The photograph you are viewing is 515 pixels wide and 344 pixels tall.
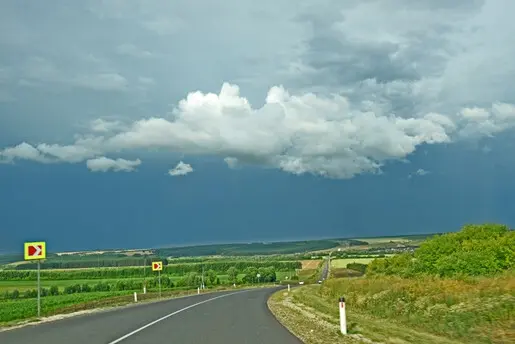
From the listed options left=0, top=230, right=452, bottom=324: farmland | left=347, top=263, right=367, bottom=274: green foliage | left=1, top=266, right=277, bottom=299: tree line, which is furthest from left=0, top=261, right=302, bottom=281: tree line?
left=347, top=263, right=367, bottom=274: green foliage

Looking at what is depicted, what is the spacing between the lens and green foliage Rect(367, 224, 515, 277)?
47322 millimetres

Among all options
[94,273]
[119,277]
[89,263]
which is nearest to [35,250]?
[119,277]

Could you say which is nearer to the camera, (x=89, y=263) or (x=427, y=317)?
(x=427, y=317)

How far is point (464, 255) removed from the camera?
161 feet

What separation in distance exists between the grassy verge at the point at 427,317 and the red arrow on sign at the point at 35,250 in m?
12.3

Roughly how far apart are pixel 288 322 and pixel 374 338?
7.28 meters

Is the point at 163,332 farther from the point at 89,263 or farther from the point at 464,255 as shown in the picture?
the point at 89,263

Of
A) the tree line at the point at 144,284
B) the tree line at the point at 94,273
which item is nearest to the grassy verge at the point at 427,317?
the tree line at the point at 144,284

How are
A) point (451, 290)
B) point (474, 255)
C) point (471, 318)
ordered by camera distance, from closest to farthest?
point (471, 318) < point (451, 290) < point (474, 255)

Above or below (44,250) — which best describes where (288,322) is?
below

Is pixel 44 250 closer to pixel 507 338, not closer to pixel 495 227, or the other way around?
pixel 507 338

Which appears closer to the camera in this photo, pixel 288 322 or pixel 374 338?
pixel 374 338

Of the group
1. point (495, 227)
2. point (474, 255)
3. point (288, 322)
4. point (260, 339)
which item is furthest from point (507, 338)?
point (495, 227)

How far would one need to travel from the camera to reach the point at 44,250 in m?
28.8
